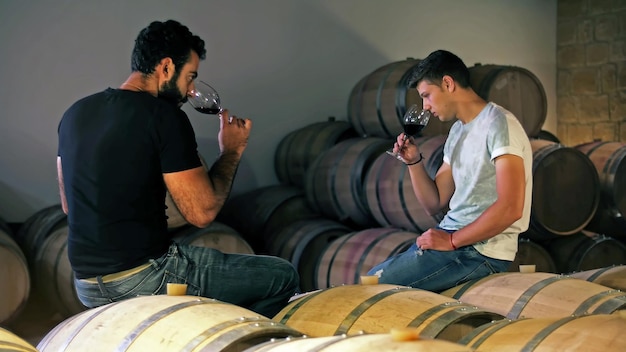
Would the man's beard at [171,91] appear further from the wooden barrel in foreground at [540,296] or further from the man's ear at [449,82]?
the wooden barrel in foreground at [540,296]

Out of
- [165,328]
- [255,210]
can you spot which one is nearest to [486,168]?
[165,328]

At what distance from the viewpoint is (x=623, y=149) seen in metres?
5.63

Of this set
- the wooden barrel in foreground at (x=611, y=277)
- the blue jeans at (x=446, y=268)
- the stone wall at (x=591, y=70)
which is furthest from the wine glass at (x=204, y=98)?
the stone wall at (x=591, y=70)

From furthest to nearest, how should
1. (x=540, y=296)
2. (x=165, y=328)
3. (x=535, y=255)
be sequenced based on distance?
(x=535, y=255)
(x=540, y=296)
(x=165, y=328)

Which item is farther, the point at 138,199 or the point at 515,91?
the point at 515,91

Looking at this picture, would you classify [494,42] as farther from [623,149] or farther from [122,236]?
[122,236]

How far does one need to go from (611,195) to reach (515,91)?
918 mm

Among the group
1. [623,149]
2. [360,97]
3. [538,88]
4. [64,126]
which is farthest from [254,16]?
[64,126]

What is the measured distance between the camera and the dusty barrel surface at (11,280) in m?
4.84

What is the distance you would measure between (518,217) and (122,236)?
1.37 metres

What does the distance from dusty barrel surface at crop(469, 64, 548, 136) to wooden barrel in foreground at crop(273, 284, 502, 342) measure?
10.6 ft

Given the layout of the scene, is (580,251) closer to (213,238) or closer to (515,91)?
(515,91)

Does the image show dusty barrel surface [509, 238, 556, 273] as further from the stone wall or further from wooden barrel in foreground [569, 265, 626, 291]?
the stone wall

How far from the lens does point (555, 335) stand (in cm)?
200
